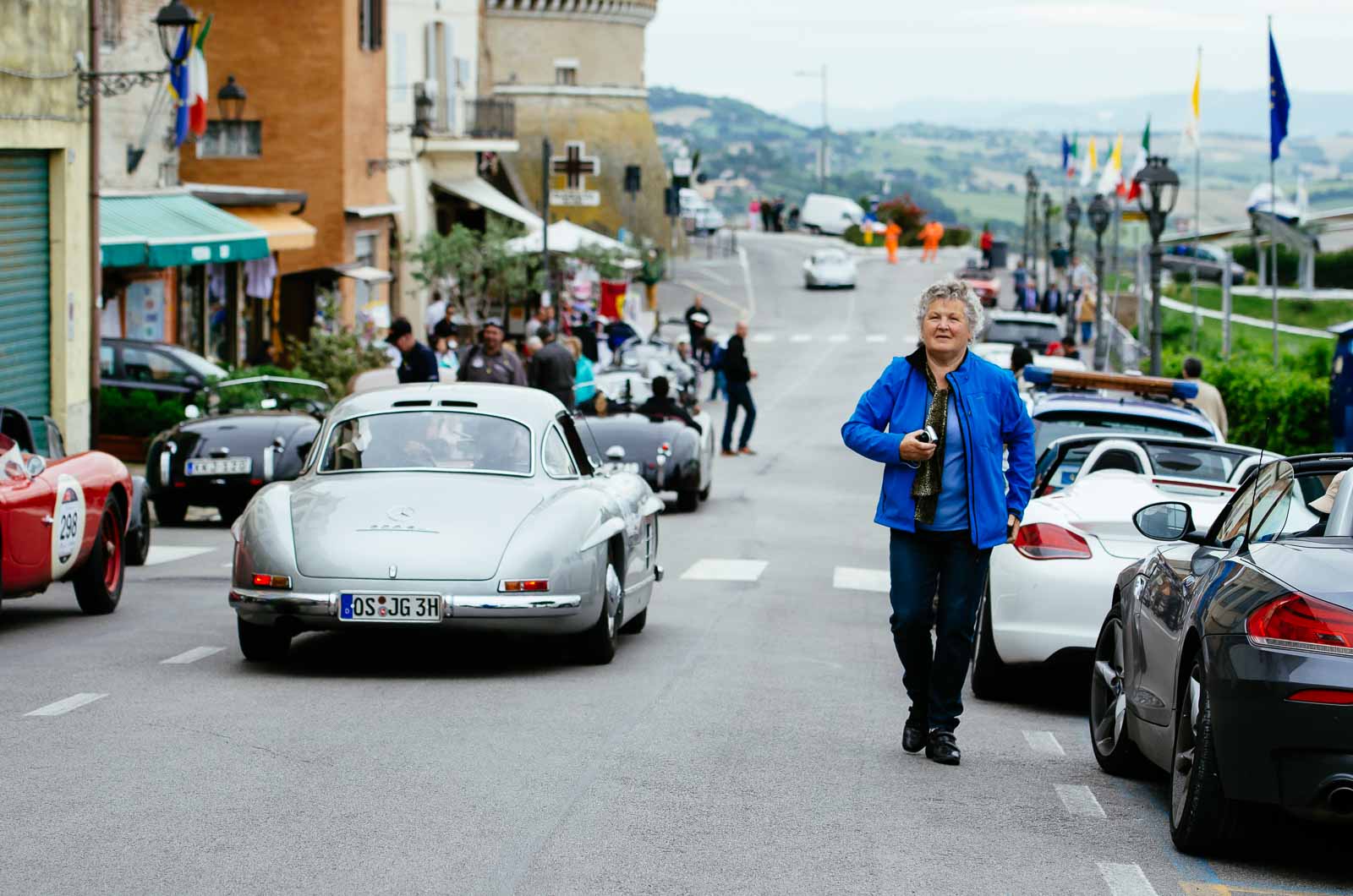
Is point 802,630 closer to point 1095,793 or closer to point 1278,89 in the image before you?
point 1095,793

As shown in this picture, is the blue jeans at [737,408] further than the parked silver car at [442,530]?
Yes

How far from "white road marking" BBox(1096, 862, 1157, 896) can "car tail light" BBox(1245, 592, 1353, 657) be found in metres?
0.81

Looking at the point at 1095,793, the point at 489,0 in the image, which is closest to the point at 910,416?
the point at 1095,793

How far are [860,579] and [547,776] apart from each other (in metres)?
9.56

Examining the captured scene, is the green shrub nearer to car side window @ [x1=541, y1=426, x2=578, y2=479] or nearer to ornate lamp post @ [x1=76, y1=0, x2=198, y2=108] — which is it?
ornate lamp post @ [x1=76, y1=0, x2=198, y2=108]

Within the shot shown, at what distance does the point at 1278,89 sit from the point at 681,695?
77.2ft

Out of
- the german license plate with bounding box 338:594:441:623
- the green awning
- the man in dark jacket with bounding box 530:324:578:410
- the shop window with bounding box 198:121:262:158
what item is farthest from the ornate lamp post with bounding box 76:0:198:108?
the german license plate with bounding box 338:594:441:623

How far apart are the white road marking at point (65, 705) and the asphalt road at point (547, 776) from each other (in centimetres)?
3

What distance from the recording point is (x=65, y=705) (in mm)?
8914

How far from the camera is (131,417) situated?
25281 millimetres

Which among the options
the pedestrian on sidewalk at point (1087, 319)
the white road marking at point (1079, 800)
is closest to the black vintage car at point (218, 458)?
the white road marking at point (1079, 800)

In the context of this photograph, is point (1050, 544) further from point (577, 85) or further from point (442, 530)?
point (577, 85)

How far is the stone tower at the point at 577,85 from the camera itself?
7725 centimetres

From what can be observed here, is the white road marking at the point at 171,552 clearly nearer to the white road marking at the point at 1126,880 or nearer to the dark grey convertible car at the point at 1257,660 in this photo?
the dark grey convertible car at the point at 1257,660
